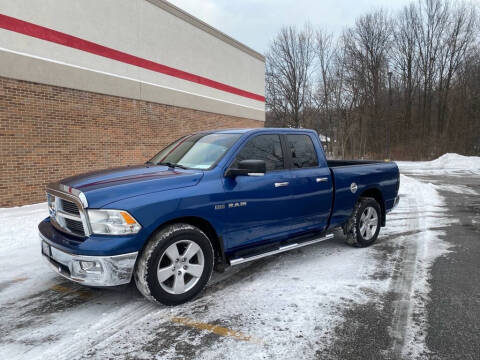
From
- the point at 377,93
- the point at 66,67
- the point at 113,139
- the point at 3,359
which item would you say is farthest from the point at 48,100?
the point at 377,93

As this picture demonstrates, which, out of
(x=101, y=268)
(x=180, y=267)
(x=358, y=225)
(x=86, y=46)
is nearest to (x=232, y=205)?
(x=180, y=267)

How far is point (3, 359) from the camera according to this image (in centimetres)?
261

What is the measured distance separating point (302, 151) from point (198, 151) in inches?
57.0

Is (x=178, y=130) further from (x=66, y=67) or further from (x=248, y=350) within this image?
(x=248, y=350)

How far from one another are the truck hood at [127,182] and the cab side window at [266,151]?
27.4 inches

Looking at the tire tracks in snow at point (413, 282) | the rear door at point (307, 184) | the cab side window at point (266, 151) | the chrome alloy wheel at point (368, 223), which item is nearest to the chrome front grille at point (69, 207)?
the cab side window at point (266, 151)

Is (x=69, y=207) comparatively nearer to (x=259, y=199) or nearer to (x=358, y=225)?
(x=259, y=199)

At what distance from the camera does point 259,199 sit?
4.04 metres

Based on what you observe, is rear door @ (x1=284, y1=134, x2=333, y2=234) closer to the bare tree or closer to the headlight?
the headlight

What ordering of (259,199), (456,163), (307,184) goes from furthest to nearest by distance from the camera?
(456,163) < (307,184) < (259,199)

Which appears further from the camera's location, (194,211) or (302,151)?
(302,151)

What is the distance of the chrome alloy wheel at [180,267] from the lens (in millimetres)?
3385

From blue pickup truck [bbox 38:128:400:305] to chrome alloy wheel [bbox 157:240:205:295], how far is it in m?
0.01

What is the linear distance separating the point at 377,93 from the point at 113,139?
3870 cm
